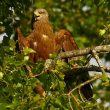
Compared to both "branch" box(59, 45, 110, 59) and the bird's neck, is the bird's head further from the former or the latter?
"branch" box(59, 45, 110, 59)

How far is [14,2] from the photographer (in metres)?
6.62

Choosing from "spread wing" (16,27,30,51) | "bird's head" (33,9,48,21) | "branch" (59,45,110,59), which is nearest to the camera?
"branch" (59,45,110,59)

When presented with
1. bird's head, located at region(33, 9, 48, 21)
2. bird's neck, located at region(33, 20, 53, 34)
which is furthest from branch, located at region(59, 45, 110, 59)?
bird's head, located at region(33, 9, 48, 21)

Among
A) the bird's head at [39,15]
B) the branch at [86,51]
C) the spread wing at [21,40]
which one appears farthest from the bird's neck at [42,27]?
the branch at [86,51]

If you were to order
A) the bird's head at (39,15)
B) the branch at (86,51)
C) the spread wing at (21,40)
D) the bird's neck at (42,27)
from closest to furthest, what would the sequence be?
the branch at (86,51)
the spread wing at (21,40)
the bird's neck at (42,27)
the bird's head at (39,15)

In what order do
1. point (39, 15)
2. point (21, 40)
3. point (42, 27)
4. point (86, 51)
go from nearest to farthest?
point (86, 51)
point (21, 40)
point (42, 27)
point (39, 15)

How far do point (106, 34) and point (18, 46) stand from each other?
1612 mm

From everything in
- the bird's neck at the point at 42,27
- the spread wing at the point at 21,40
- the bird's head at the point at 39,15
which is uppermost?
the bird's head at the point at 39,15

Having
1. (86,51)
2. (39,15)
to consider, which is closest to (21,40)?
(39,15)

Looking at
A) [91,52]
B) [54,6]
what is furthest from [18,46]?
[54,6]

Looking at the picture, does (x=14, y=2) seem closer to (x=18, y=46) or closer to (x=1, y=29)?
(x=18, y=46)

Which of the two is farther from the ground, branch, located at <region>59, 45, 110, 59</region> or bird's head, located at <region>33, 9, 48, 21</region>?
bird's head, located at <region>33, 9, 48, 21</region>

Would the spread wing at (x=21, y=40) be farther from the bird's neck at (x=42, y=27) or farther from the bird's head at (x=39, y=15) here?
the bird's head at (x=39, y=15)

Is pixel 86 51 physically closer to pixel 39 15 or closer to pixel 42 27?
pixel 42 27
